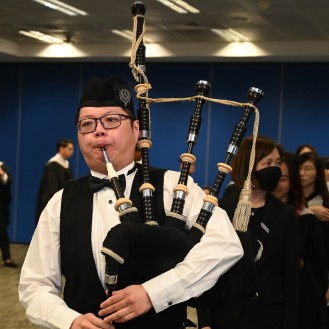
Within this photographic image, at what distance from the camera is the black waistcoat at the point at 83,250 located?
2.09 meters

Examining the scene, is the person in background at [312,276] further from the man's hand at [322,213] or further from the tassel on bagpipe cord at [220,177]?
the tassel on bagpipe cord at [220,177]

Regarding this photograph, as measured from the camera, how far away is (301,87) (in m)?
10.9

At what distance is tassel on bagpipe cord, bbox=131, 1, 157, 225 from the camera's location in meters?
2.06

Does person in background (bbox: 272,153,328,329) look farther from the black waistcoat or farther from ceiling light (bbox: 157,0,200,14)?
ceiling light (bbox: 157,0,200,14)

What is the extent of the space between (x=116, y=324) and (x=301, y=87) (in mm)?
9252

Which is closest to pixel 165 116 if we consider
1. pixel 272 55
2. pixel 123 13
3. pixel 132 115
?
pixel 272 55

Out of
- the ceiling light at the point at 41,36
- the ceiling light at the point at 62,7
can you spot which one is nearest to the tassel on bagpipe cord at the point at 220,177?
the ceiling light at the point at 62,7

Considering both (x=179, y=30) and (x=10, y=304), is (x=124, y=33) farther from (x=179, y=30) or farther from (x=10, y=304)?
(x=10, y=304)

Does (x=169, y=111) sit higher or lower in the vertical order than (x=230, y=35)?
lower

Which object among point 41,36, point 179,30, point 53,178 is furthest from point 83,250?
point 41,36

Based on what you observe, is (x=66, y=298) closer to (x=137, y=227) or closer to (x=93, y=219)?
(x=93, y=219)

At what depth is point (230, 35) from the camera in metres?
9.88

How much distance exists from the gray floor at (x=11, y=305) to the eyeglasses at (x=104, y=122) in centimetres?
453

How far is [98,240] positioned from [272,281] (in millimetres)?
1340
